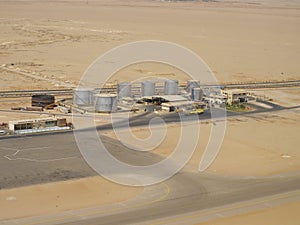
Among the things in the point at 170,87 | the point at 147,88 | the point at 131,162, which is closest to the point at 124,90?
the point at 147,88

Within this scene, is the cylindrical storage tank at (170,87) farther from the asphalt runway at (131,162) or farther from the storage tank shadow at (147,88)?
the asphalt runway at (131,162)

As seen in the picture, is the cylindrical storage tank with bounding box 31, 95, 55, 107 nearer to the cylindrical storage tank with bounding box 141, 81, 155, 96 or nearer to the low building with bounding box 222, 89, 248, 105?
the cylindrical storage tank with bounding box 141, 81, 155, 96

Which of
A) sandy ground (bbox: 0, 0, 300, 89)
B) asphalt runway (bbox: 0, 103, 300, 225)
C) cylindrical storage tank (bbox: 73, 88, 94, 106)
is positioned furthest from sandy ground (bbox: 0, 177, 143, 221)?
sandy ground (bbox: 0, 0, 300, 89)

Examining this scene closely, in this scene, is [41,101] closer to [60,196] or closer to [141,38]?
[60,196]

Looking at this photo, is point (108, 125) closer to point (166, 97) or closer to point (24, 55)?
point (166, 97)

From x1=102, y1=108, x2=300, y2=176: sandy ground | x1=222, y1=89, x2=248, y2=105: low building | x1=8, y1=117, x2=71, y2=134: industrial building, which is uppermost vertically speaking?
x1=222, y1=89, x2=248, y2=105: low building
